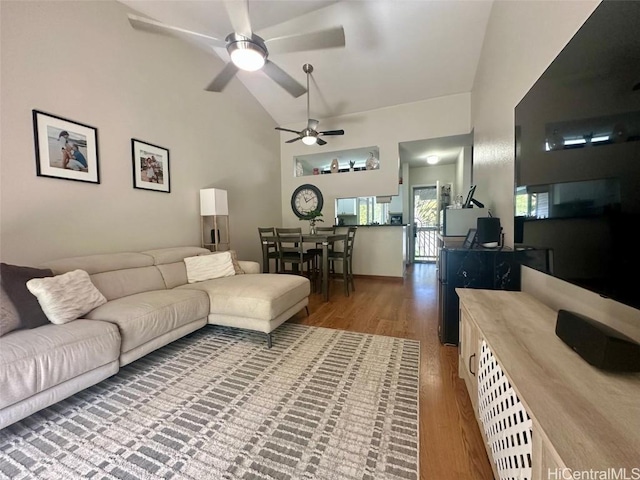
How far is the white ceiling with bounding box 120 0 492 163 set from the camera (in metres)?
2.81

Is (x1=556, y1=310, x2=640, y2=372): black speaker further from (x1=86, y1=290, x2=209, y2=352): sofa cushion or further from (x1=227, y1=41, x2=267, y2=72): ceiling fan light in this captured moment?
(x1=227, y1=41, x2=267, y2=72): ceiling fan light

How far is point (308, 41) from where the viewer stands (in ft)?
6.77

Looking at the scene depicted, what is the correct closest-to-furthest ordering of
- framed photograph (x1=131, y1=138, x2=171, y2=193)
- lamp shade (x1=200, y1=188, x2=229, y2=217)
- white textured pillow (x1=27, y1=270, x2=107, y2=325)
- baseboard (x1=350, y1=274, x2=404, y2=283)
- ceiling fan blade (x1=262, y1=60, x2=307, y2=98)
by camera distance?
white textured pillow (x1=27, y1=270, x2=107, y2=325) < ceiling fan blade (x1=262, y1=60, x2=307, y2=98) < framed photograph (x1=131, y1=138, x2=171, y2=193) < lamp shade (x1=200, y1=188, x2=229, y2=217) < baseboard (x1=350, y1=274, x2=404, y2=283)

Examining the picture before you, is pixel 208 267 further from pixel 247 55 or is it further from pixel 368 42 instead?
pixel 368 42

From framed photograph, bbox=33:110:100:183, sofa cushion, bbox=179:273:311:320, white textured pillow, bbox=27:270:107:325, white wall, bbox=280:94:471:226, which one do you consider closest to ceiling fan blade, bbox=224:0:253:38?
framed photograph, bbox=33:110:100:183

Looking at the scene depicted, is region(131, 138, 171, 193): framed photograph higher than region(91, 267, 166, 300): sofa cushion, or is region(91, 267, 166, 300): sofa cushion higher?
region(131, 138, 171, 193): framed photograph

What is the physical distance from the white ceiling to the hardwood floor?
3.18m

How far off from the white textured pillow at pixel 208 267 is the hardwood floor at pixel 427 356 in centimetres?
95

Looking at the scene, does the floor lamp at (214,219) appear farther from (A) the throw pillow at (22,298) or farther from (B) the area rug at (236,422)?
(A) the throw pillow at (22,298)

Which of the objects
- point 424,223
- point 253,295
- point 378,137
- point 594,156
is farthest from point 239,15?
point 424,223

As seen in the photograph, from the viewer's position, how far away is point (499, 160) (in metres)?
2.25

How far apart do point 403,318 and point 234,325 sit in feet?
5.70

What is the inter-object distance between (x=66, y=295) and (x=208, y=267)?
124cm

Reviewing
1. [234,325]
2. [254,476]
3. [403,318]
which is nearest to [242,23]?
[234,325]
